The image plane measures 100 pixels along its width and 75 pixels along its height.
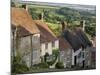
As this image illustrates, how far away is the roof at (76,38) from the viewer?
2203mm

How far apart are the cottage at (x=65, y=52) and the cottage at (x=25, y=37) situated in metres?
0.25

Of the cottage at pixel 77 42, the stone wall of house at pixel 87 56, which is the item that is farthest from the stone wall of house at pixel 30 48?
the stone wall of house at pixel 87 56

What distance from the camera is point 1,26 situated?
196 centimetres

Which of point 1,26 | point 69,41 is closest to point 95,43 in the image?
point 69,41

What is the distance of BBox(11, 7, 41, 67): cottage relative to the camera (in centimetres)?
199

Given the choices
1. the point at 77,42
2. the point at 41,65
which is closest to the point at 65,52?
the point at 77,42

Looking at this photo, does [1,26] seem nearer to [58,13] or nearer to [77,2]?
[58,13]

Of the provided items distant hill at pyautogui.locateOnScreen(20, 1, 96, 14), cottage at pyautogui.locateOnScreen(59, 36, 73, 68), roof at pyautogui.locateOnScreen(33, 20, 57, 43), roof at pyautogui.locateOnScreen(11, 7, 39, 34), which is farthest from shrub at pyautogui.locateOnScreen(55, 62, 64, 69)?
distant hill at pyautogui.locateOnScreen(20, 1, 96, 14)

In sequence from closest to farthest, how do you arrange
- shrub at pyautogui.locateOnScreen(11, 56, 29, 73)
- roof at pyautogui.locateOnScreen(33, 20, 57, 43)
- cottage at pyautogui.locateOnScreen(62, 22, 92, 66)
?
shrub at pyautogui.locateOnScreen(11, 56, 29, 73) → roof at pyautogui.locateOnScreen(33, 20, 57, 43) → cottage at pyautogui.locateOnScreen(62, 22, 92, 66)

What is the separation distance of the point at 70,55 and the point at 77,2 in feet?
1.88

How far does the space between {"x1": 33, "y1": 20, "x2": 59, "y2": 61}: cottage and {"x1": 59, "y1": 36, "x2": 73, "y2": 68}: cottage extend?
5 cm

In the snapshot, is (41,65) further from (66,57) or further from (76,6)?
(76,6)

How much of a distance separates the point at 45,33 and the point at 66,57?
1.10 feet

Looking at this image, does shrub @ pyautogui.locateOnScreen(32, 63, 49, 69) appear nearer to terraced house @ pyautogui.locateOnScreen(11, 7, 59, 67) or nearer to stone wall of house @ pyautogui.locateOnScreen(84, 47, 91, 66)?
terraced house @ pyautogui.locateOnScreen(11, 7, 59, 67)
